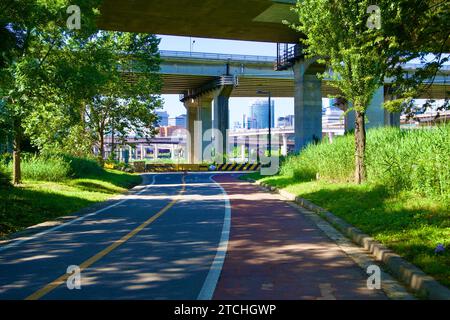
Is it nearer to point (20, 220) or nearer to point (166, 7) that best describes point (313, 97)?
point (166, 7)

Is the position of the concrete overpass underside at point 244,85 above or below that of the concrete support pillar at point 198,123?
above

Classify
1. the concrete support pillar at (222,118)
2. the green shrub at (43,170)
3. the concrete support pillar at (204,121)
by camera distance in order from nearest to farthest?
the green shrub at (43,170)
the concrete support pillar at (222,118)
the concrete support pillar at (204,121)

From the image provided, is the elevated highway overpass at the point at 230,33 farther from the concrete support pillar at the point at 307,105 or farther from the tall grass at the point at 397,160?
the tall grass at the point at 397,160

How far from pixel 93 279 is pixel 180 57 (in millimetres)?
48091

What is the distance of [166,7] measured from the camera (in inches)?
997

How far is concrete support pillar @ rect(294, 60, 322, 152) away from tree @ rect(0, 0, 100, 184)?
19728 mm

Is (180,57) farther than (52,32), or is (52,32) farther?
(180,57)

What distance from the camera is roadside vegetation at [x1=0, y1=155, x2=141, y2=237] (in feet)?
42.0

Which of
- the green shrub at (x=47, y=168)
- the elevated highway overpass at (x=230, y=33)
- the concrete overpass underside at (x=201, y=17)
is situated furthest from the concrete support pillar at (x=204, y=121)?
the green shrub at (x=47, y=168)

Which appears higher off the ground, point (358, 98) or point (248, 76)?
point (248, 76)

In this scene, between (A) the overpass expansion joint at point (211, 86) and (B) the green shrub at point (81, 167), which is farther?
(A) the overpass expansion joint at point (211, 86)

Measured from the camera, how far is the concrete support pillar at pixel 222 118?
5962 cm

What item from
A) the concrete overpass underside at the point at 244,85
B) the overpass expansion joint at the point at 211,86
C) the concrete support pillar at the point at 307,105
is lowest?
the concrete support pillar at the point at 307,105
